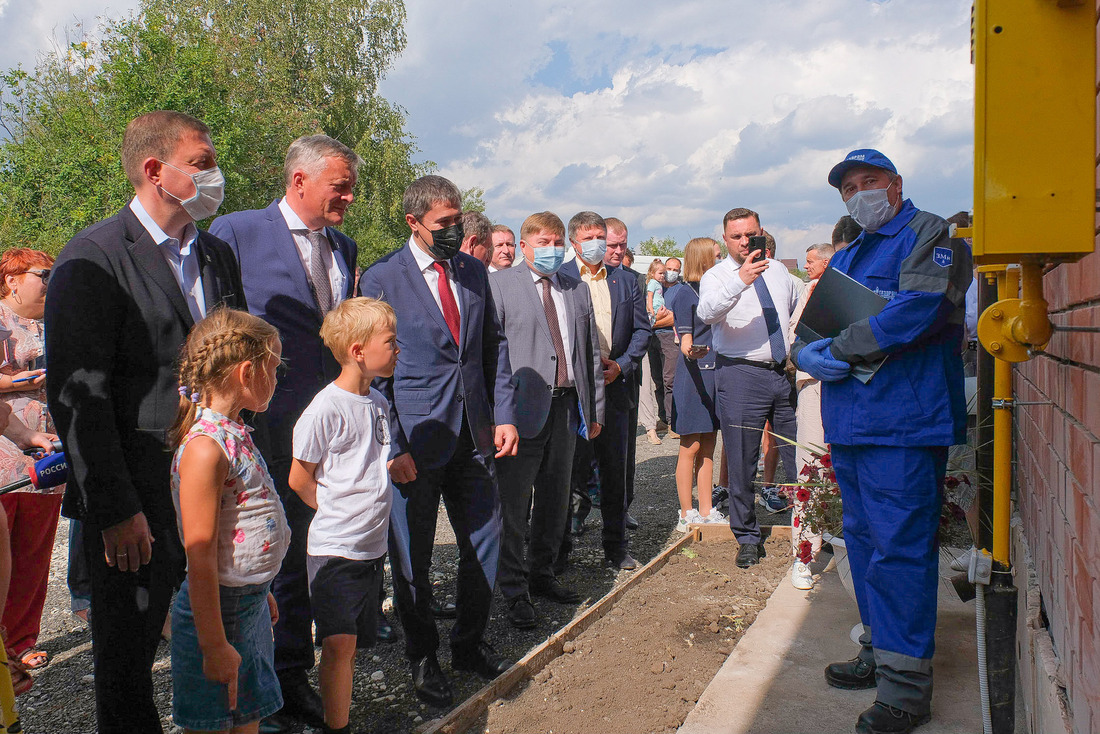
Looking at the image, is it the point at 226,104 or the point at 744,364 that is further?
the point at 226,104

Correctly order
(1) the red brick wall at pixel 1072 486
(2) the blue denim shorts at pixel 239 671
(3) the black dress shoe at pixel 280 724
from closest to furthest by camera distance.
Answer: (1) the red brick wall at pixel 1072 486, (2) the blue denim shorts at pixel 239 671, (3) the black dress shoe at pixel 280 724

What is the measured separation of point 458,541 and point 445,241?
1377 mm

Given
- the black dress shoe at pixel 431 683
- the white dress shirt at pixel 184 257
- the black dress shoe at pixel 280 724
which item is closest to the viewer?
the white dress shirt at pixel 184 257

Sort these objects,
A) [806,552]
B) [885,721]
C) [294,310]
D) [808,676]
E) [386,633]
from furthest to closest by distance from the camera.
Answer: [806,552] → [386,633] → [808,676] → [294,310] → [885,721]

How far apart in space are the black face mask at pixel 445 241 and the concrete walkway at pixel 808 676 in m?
2.26

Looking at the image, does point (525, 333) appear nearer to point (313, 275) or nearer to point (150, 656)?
point (313, 275)

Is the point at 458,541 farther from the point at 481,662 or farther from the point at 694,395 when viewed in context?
the point at 694,395

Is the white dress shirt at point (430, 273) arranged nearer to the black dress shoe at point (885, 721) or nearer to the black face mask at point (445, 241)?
the black face mask at point (445, 241)

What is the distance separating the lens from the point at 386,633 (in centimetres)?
425

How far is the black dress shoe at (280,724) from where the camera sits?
311 centimetres

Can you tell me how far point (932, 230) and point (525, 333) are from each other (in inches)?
88.6

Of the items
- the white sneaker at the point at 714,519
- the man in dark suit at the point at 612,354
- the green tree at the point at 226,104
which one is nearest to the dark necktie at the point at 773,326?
the man in dark suit at the point at 612,354

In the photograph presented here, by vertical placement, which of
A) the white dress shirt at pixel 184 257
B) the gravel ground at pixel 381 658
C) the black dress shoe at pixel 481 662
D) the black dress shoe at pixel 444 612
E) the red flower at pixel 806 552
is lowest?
the gravel ground at pixel 381 658

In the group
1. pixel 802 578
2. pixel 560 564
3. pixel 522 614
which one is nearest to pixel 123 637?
pixel 522 614
